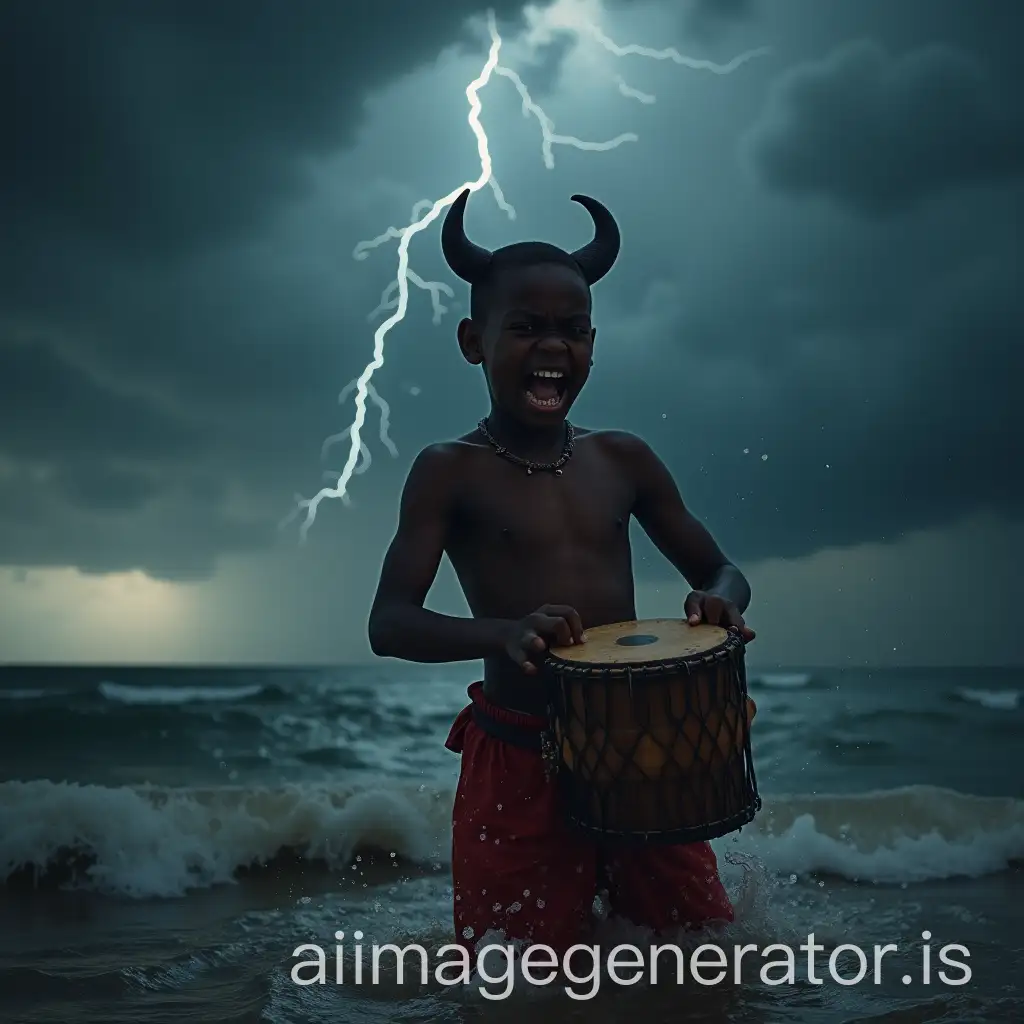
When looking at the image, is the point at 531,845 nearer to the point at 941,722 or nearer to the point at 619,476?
the point at 619,476

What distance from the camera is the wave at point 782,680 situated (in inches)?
917

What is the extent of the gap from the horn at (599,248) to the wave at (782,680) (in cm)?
2065

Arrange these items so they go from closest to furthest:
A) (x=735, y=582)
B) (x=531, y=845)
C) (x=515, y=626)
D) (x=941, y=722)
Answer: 1. (x=515, y=626)
2. (x=531, y=845)
3. (x=735, y=582)
4. (x=941, y=722)

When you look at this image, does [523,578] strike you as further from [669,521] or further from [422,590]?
[669,521]

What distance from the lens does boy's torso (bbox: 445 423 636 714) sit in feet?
8.82

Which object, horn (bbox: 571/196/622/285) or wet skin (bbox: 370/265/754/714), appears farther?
horn (bbox: 571/196/622/285)

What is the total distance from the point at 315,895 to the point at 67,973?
5.70 ft

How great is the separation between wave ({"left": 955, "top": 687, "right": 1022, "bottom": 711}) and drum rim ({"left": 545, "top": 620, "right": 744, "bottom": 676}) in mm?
16071

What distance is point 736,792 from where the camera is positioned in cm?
242

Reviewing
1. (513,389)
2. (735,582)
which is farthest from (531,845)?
(513,389)

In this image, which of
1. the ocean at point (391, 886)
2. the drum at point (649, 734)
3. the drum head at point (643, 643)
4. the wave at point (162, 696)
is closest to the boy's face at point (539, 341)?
the drum head at point (643, 643)

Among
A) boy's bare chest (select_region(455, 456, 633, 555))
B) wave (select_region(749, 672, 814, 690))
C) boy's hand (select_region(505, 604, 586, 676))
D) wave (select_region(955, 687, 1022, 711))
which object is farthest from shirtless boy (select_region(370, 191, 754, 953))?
wave (select_region(749, 672, 814, 690))

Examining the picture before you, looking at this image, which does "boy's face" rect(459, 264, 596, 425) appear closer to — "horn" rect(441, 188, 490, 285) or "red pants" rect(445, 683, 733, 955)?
"horn" rect(441, 188, 490, 285)

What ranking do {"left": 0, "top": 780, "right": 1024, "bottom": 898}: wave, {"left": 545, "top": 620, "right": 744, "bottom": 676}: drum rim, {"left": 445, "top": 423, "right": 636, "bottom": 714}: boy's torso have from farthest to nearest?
{"left": 0, "top": 780, "right": 1024, "bottom": 898}: wave, {"left": 445, "top": 423, "right": 636, "bottom": 714}: boy's torso, {"left": 545, "top": 620, "right": 744, "bottom": 676}: drum rim
